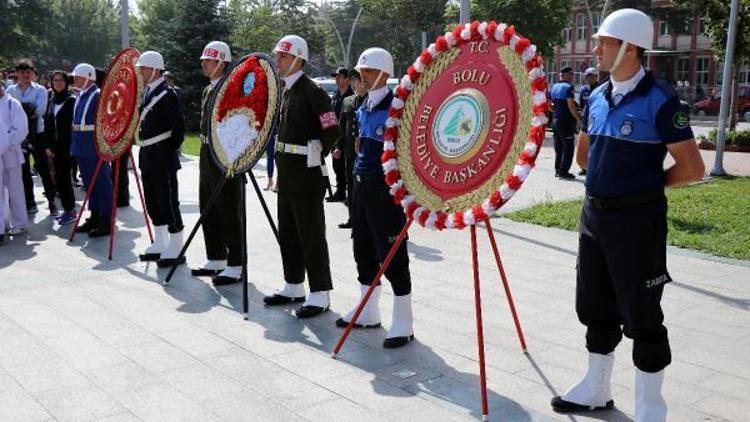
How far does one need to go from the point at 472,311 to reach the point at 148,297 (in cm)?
274

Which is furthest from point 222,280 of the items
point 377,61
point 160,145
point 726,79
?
point 726,79

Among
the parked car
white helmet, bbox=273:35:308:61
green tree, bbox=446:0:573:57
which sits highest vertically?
green tree, bbox=446:0:573:57

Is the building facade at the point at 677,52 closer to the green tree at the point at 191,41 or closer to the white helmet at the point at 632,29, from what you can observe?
the green tree at the point at 191,41

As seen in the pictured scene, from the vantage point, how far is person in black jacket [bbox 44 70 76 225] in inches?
399

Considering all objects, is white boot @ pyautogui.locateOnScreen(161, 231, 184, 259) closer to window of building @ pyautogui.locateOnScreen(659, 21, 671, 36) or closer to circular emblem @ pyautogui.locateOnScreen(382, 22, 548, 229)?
circular emblem @ pyautogui.locateOnScreen(382, 22, 548, 229)

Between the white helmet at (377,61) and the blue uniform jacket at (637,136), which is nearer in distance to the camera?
the blue uniform jacket at (637,136)

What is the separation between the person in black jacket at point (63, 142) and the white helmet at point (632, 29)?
8170 millimetres

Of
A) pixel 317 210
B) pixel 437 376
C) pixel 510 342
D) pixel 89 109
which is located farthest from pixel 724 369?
pixel 89 109

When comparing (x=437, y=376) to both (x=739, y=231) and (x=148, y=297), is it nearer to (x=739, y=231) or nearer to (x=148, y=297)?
(x=148, y=297)

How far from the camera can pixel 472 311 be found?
618 cm

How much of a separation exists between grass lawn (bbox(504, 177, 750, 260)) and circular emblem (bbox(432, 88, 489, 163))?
4.81 m

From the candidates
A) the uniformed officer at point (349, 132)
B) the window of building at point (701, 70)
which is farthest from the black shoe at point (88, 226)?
the window of building at point (701, 70)

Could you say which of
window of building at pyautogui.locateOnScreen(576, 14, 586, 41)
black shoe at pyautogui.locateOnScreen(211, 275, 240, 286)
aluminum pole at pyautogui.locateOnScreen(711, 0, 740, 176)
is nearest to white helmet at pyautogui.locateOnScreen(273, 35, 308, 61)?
black shoe at pyautogui.locateOnScreen(211, 275, 240, 286)

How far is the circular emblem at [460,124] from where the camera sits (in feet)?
14.2
